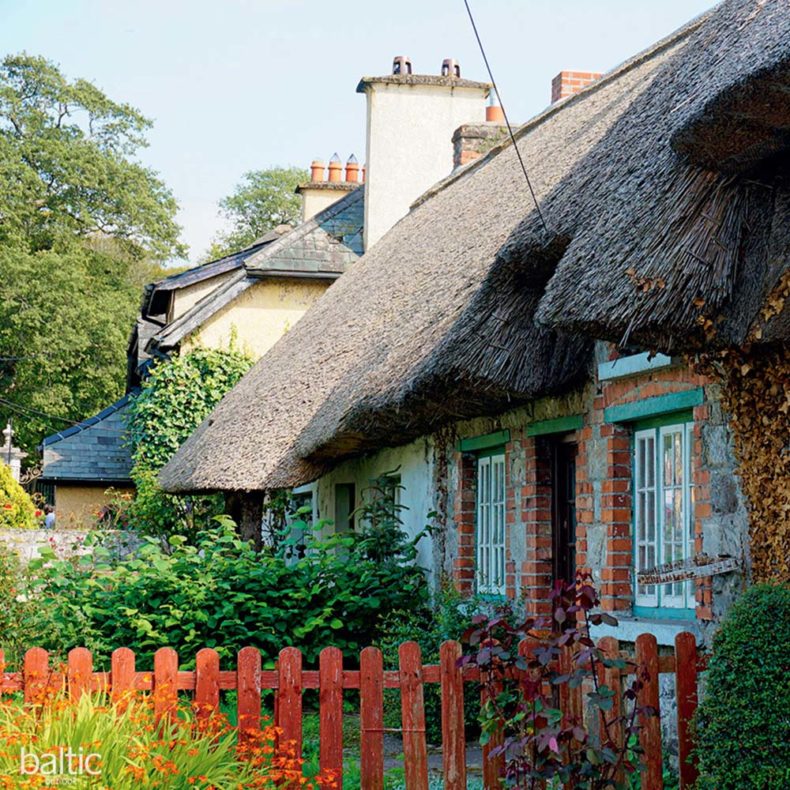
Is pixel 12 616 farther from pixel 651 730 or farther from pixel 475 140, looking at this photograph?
pixel 475 140

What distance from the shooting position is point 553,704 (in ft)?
17.7

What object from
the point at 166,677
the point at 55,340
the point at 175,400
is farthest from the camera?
the point at 55,340

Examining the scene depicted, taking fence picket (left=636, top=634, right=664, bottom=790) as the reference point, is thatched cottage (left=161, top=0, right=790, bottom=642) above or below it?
above

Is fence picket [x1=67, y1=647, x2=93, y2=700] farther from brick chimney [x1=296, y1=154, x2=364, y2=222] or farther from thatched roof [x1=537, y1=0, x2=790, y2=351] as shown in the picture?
brick chimney [x1=296, y1=154, x2=364, y2=222]

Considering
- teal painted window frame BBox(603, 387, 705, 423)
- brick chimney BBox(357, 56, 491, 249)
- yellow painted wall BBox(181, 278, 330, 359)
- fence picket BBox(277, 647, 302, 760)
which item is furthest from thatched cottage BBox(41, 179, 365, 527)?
fence picket BBox(277, 647, 302, 760)

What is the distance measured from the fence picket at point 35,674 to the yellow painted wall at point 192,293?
548 inches

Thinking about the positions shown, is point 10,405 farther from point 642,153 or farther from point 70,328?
point 642,153

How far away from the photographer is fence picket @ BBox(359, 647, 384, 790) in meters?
5.66

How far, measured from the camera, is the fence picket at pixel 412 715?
18.6 ft

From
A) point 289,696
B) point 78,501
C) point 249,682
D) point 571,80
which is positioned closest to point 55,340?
point 78,501

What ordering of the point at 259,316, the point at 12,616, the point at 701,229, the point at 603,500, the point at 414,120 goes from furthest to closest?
1. the point at 259,316
2. the point at 414,120
3. the point at 12,616
4. the point at 603,500
5. the point at 701,229

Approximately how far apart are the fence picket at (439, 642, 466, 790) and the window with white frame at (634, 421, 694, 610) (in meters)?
1.24

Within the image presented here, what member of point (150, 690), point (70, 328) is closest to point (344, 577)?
point (150, 690)

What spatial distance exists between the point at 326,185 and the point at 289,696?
52.1ft
